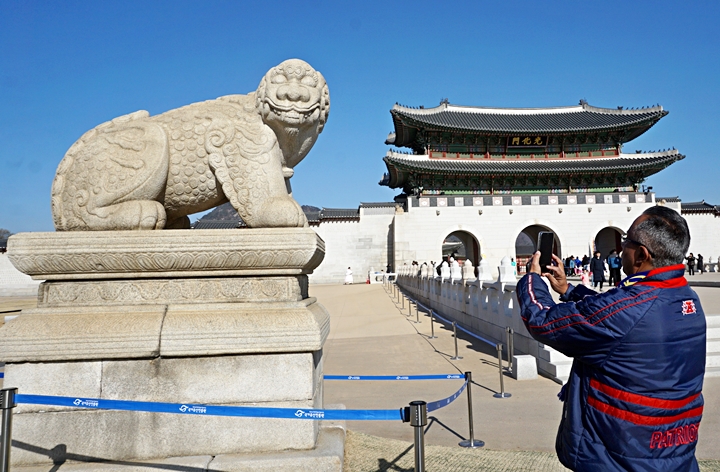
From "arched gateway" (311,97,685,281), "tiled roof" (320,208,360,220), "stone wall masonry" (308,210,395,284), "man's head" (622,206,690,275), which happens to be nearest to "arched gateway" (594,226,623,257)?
"arched gateway" (311,97,685,281)

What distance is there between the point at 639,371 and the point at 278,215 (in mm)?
1928

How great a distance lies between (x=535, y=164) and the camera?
31.0m

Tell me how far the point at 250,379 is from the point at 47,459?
3.40 feet

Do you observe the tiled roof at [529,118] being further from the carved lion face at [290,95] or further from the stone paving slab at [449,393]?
the carved lion face at [290,95]

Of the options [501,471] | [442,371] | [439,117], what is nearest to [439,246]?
[439,117]

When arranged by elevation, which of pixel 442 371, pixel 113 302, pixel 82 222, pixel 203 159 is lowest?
pixel 442 371

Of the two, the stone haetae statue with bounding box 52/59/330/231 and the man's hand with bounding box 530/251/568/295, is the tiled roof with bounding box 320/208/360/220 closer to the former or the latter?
the stone haetae statue with bounding box 52/59/330/231

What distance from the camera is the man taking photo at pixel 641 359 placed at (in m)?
1.57

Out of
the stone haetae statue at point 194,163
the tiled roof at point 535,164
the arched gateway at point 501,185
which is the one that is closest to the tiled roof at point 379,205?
the arched gateway at point 501,185

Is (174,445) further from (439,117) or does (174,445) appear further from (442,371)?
(439,117)

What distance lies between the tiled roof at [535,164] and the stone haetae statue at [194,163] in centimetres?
2596

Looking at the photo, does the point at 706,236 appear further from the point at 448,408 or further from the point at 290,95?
the point at 290,95

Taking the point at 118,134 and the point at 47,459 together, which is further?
the point at 118,134

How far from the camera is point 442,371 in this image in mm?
6340
